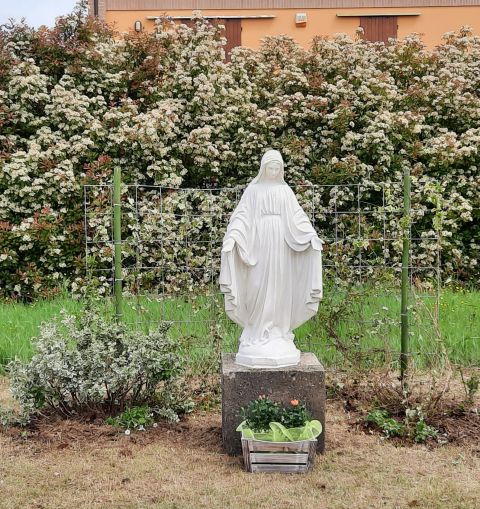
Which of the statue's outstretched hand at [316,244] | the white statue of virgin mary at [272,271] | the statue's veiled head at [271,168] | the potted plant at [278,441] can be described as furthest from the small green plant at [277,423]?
the statue's veiled head at [271,168]

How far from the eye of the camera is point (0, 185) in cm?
960

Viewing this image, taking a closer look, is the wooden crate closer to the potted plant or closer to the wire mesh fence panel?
the potted plant

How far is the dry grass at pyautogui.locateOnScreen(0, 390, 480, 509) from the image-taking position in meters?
4.18

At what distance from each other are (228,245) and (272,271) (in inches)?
14.9

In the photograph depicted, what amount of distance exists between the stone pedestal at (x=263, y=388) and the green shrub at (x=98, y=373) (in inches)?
26.8

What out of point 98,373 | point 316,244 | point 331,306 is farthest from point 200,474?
point 331,306

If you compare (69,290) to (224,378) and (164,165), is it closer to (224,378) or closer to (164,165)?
(164,165)

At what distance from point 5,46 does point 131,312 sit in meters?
4.85

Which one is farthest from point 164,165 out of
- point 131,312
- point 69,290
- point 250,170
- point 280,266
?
point 280,266

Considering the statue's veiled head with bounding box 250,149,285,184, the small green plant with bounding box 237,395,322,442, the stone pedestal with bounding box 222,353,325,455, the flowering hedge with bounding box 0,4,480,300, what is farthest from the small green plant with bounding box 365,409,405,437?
the flowering hedge with bounding box 0,4,480,300

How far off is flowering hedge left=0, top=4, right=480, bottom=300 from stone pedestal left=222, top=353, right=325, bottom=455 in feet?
13.2

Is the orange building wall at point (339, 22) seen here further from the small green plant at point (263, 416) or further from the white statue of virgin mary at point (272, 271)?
the small green plant at point (263, 416)

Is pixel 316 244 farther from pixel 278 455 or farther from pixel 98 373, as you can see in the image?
pixel 98 373

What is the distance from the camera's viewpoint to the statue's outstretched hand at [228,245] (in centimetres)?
494
